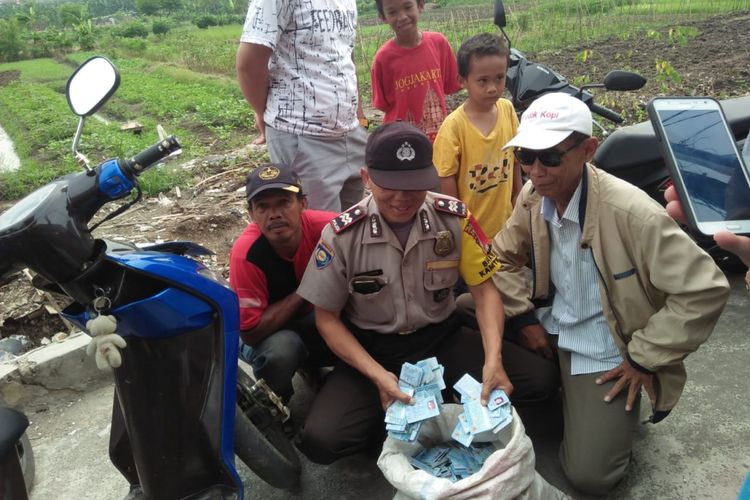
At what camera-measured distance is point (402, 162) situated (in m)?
2.05

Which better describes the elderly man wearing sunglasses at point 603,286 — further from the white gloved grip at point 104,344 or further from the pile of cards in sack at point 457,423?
the white gloved grip at point 104,344

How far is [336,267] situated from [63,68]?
22.2m

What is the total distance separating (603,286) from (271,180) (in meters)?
1.23

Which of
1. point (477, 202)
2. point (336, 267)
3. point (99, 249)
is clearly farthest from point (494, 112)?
point (99, 249)

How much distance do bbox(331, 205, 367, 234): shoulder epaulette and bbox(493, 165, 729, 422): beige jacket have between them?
2.21 feet

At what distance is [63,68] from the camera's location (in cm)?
2069

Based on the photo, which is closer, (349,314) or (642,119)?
(349,314)

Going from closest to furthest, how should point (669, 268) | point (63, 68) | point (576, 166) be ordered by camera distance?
point (669, 268), point (576, 166), point (63, 68)

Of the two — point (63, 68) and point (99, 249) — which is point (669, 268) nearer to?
point (99, 249)

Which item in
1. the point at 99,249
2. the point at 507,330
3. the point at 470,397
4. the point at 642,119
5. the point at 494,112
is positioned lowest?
the point at 642,119

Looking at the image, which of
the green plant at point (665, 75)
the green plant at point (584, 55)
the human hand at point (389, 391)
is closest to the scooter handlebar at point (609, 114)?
the human hand at point (389, 391)

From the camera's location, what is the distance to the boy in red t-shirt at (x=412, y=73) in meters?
3.35

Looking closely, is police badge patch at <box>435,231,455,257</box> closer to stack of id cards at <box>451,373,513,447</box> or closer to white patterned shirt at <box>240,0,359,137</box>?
stack of id cards at <box>451,373,513,447</box>

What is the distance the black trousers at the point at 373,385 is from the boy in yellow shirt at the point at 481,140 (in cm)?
77
